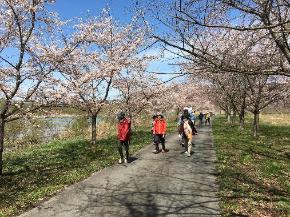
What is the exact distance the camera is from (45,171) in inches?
656

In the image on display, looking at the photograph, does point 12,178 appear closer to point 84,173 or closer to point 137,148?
point 84,173

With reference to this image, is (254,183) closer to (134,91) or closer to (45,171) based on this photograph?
(45,171)

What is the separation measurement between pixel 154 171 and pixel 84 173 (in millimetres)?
2572

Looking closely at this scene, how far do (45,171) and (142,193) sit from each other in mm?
6209

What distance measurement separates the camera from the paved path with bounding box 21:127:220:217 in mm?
10039

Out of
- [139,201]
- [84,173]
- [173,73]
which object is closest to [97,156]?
[84,173]

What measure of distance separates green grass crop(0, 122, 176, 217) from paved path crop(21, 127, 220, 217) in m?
0.61

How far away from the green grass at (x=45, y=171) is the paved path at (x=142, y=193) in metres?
0.61

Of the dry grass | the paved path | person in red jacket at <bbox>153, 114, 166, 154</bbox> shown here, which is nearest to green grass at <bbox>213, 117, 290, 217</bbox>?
the paved path

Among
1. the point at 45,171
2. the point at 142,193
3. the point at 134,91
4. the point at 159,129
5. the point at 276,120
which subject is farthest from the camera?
the point at 276,120

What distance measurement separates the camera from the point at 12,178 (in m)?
15.4

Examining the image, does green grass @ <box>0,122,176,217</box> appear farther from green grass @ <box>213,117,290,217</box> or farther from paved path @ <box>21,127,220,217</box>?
green grass @ <box>213,117,290,217</box>

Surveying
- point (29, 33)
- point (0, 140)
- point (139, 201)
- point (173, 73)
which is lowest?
point (139, 201)

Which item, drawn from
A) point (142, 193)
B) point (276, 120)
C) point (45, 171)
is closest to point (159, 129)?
point (45, 171)
